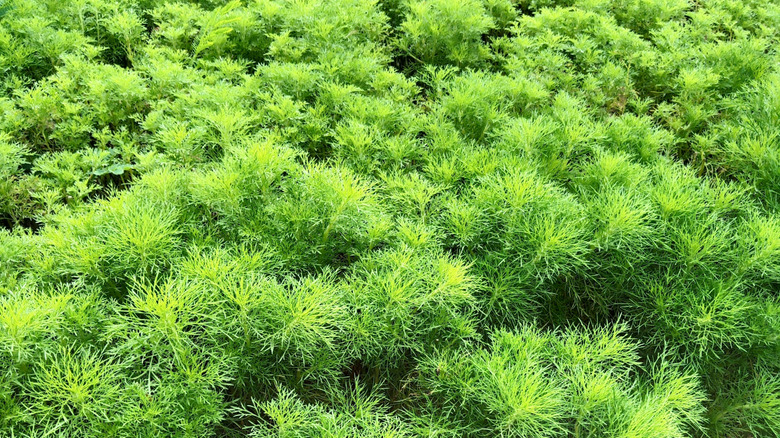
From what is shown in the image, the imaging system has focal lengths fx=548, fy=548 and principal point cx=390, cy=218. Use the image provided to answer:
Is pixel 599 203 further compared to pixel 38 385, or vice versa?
pixel 599 203

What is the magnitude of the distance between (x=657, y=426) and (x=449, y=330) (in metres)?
0.79

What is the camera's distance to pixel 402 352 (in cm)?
217

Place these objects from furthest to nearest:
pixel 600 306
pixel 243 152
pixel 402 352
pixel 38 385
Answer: pixel 600 306
pixel 243 152
pixel 402 352
pixel 38 385

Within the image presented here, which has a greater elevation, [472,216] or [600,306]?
[472,216]

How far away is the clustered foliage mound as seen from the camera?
6.08 feet

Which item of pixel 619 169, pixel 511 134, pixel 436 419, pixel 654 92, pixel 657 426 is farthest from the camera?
pixel 654 92

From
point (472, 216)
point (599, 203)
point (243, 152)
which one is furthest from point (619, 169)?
point (243, 152)

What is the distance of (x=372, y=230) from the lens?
2.28 m

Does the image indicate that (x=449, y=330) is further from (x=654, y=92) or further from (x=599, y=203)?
(x=654, y=92)

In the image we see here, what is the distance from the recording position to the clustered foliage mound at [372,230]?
185 cm

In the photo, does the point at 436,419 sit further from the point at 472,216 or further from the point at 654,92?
the point at 654,92

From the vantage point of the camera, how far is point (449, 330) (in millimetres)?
2182

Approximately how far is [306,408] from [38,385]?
832 mm

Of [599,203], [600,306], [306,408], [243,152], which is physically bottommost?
[600,306]
